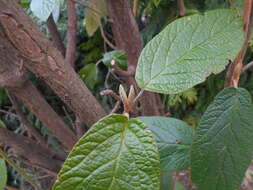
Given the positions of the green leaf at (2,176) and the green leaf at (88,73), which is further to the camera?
the green leaf at (88,73)

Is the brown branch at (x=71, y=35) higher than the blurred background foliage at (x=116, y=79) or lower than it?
higher

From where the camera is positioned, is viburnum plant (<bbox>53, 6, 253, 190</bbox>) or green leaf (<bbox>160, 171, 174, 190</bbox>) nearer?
viburnum plant (<bbox>53, 6, 253, 190</bbox>)

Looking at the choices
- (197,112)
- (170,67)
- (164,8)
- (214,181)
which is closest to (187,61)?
(170,67)

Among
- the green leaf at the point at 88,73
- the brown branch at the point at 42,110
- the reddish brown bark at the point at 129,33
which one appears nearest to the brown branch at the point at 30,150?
the brown branch at the point at 42,110

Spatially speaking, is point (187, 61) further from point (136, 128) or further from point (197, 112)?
point (197, 112)

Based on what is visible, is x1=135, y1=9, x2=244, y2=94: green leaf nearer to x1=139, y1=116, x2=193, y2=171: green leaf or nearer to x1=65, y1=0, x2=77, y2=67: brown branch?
x1=139, y1=116, x2=193, y2=171: green leaf

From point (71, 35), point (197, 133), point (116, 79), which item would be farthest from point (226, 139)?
point (116, 79)

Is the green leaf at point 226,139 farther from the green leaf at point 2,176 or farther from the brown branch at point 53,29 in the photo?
the brown branch at point 53,29

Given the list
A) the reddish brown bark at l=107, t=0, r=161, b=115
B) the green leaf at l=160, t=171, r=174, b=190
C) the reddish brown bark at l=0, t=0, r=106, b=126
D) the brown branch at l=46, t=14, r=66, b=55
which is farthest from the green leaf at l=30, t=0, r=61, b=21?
the brown branch at l=46, t=14, r=66, b=55
